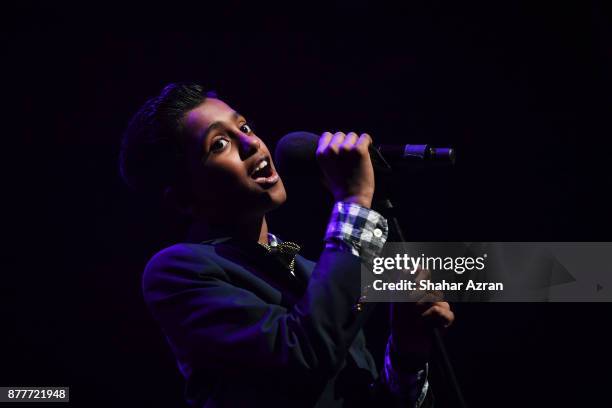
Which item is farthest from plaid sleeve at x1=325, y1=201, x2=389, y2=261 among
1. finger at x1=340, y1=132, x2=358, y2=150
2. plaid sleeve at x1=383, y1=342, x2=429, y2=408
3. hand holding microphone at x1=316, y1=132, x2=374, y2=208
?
plaid sleeve at x1=383, y1=342, x2=429, y2=408

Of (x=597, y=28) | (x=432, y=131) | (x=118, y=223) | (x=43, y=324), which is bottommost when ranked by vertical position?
(x=43, y=324)

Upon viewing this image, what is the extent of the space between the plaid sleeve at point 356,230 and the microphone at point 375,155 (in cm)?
14

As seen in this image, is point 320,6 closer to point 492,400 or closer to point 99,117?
point 99,117

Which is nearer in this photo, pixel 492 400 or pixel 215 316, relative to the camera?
pixel 215 316

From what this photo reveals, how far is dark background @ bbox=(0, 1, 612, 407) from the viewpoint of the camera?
230cm

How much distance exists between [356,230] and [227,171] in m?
0.42

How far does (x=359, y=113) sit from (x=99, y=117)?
1.21 meters

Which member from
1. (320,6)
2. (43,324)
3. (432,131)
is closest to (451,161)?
(432,131)

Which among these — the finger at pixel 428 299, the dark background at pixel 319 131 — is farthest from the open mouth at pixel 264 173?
the dark background at pixel 319 131

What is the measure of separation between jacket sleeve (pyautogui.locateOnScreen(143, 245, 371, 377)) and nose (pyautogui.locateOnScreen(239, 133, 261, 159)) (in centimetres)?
33

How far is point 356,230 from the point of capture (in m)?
1.14

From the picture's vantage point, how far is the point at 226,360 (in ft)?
3.62

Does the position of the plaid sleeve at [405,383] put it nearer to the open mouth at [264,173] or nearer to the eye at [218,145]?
the open mouth at [264,173]

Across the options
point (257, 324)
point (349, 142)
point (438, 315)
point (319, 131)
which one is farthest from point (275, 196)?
point (319, 131)
